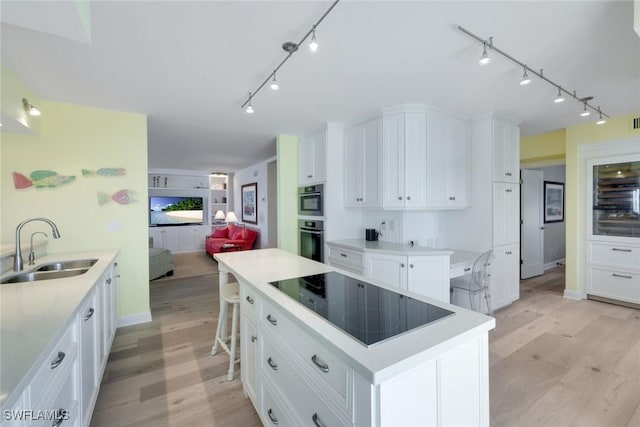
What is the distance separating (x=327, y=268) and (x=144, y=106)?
262 centimetres

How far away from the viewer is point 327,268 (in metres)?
2.03

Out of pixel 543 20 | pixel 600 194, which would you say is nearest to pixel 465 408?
pixel 543 20

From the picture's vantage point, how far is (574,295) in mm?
3895

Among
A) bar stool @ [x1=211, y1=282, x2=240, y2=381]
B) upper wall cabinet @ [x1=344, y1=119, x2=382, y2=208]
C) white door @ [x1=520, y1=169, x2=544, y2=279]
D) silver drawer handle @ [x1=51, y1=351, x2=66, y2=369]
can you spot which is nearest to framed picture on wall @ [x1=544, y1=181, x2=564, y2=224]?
white door @ [x1=520, y1=169, x2=544, y2=279]

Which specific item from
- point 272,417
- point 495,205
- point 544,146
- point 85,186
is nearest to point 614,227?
point 544,146

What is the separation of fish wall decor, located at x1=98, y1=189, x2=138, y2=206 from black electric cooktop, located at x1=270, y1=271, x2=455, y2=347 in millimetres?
2464

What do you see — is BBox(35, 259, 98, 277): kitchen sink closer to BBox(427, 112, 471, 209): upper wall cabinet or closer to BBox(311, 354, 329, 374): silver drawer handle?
BBox(311, 354, 329, 374): silver drawer handle

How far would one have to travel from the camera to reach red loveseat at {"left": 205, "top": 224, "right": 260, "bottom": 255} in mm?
6492

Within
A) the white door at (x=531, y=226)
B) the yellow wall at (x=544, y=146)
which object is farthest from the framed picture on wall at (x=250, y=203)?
the white door at (x=531, y=226)

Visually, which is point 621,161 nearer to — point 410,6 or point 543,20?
point 543,20

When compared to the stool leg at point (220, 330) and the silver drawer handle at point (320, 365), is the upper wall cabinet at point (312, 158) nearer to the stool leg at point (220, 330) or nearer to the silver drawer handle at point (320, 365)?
the stool leg at point (220, 330)

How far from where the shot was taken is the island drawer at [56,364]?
3.14 feet

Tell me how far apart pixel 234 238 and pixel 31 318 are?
19.4 feet

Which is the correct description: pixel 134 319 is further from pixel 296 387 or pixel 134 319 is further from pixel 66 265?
pixel 296 387
